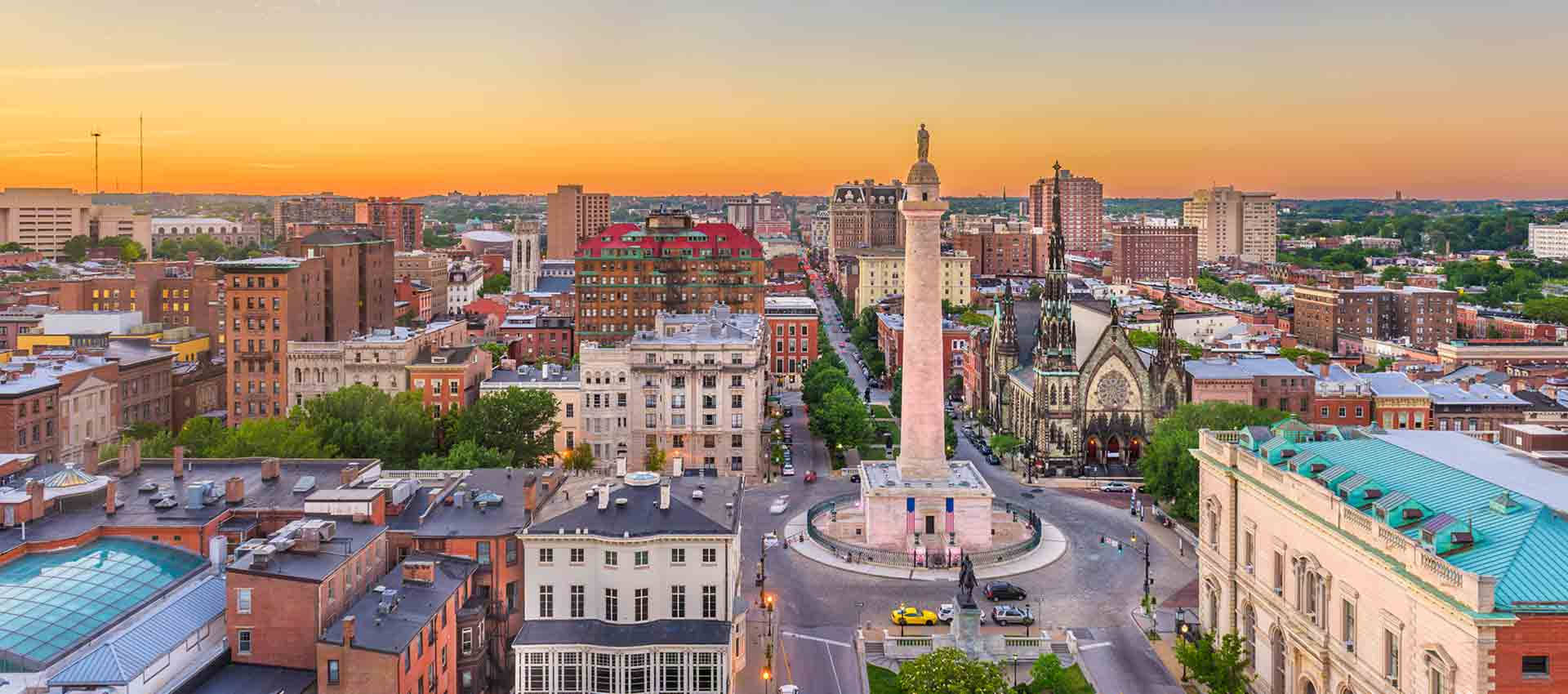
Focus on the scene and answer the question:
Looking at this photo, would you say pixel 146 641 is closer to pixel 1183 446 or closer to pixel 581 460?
pixel 581 460

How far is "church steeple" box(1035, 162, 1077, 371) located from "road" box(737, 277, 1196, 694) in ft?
69.0

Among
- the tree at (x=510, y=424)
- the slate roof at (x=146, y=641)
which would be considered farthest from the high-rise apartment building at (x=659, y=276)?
the slate roof at (x=146, y=641)

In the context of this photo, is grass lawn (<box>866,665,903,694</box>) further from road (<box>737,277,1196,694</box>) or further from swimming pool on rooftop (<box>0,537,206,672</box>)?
swimming pool on rooftop (<box>0,537,206,672</box>)

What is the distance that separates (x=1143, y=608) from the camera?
71.7 metres

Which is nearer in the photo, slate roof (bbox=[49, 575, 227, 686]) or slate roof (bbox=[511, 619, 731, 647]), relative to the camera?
slate roof (bbox=[49, 575, 227, 686])

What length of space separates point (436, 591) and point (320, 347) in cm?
6786

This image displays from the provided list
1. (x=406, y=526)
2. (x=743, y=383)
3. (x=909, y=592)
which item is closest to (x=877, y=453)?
(x=743, y=383)

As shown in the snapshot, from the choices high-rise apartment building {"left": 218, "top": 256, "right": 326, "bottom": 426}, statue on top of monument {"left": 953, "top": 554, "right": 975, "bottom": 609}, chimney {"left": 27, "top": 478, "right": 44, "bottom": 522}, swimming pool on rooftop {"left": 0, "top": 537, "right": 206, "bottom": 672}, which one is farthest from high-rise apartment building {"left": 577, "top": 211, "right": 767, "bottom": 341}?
swimming pool on rooftop {"left": 0, "top": 537, "right": 206, "bottom": 672}

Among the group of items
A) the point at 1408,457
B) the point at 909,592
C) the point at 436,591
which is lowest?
the point at 909,592

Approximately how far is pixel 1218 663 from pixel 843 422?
62.0 m

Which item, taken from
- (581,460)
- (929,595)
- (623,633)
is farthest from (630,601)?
(581,460)

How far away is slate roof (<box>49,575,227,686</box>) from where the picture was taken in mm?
41719

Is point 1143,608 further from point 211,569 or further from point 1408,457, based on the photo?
point 211,569

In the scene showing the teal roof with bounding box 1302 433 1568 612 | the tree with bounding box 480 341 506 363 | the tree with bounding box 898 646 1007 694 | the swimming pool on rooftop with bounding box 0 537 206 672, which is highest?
the tree with bounding box 480 341 506 363
